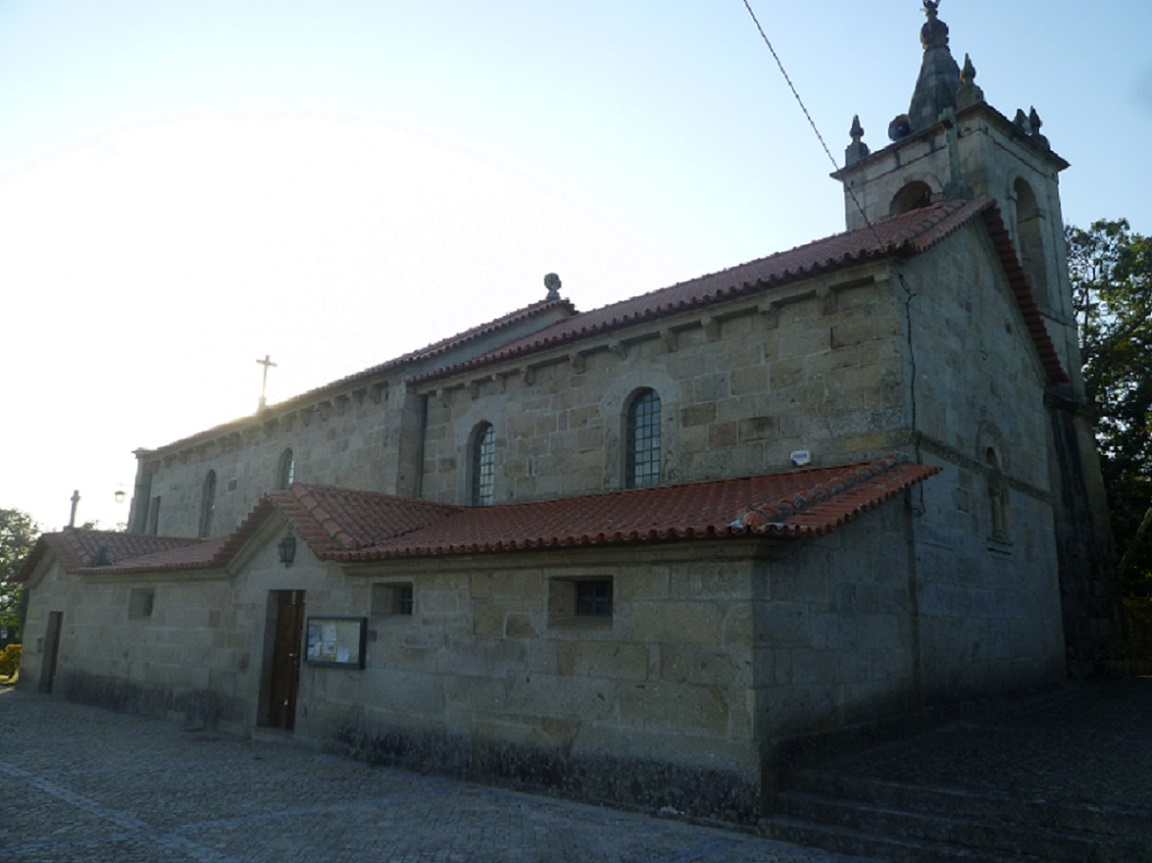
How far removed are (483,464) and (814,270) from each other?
7.41 m

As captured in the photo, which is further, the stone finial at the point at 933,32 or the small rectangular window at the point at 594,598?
the stone finial at the point at 933,32

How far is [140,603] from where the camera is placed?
1773 cm

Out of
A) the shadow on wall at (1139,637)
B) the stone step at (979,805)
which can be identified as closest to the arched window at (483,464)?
the stone step at (979,805)

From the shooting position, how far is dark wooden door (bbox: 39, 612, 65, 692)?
824 inches

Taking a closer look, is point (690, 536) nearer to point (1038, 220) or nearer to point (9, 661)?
point (1038, 220)

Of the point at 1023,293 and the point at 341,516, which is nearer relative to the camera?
the point at 341,516

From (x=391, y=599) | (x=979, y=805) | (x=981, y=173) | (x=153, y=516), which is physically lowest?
(x=979, y=805)

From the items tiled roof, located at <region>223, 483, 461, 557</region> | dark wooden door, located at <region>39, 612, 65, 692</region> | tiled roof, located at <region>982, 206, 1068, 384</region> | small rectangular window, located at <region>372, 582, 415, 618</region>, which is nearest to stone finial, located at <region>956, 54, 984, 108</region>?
tiled roof, located at <region>982, 206, 1068, 384</region>

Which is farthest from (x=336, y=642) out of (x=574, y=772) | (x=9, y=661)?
(x=9, y=661)

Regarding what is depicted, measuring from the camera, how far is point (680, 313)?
1278cm

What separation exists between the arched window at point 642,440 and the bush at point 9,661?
23.2m

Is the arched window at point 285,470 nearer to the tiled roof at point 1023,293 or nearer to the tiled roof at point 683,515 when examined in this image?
the tiled roof at point 683,515

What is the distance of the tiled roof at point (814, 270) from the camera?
1134cm

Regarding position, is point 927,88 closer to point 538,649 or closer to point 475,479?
point 475,479
